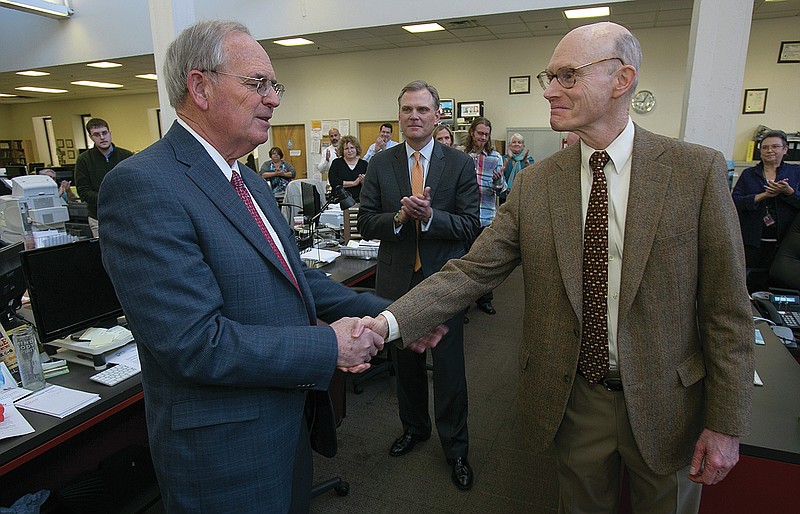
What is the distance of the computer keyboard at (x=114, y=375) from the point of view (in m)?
Result: 1.87

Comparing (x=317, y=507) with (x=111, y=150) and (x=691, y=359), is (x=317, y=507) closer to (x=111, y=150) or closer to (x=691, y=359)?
(x=691, y=359)

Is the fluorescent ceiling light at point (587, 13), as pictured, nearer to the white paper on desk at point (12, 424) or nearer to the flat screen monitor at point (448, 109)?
the flat screen monitor at point (448, 109)

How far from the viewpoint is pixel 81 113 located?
15430 millimetres

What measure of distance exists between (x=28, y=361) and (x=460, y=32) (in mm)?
7756

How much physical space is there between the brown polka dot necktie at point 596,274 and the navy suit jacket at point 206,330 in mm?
713

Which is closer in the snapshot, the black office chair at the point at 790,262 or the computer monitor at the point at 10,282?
the computer monitor at the point at 10,282

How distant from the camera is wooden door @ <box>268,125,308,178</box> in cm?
1055

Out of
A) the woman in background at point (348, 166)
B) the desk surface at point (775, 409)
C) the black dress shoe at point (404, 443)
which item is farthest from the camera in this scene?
the woman in background at point (348, 166)

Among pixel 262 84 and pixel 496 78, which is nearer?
pixel 262 84

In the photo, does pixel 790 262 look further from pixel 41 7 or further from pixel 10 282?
pixel 41 7

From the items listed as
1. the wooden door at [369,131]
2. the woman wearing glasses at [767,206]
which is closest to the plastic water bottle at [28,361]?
the woman wearing glasses at [767,206]

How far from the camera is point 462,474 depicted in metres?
2.45

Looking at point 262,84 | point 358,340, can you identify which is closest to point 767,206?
point 358,340

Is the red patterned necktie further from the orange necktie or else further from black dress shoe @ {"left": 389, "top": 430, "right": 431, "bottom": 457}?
black dress shoe @ {"left": 389, "top": 430, "right": 431, "bottom": 457}
